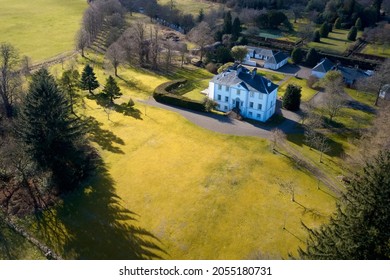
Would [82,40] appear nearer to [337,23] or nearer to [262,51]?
[262,51]

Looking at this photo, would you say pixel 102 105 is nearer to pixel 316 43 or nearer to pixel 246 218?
pixel 246 218

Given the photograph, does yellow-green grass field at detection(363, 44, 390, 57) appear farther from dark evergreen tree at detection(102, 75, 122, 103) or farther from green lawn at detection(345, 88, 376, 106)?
dark evergreen tree at detection(102, 75, 122, 103)

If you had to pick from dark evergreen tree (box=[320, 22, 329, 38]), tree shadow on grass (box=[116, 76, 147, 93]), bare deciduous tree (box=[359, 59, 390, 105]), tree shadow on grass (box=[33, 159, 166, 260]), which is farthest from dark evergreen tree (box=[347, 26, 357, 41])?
tree shadow on grass (box=[33, 159, 166, 260])

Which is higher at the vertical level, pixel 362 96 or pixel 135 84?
pixel 362 96

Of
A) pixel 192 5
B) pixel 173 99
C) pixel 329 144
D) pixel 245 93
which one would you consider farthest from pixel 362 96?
pixel 192 5

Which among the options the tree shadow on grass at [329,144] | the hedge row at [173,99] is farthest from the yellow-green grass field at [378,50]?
the hedge row at [173,99]

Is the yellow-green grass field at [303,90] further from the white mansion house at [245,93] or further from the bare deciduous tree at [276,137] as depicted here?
the bare deciduous tree at [276,137]
